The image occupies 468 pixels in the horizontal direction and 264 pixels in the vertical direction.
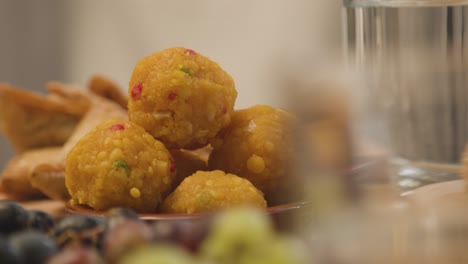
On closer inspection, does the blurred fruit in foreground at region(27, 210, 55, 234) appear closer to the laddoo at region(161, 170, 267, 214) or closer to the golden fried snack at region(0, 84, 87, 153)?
the laddoo at region(161, 170, 267, 214)

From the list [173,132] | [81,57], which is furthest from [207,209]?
[81,57]

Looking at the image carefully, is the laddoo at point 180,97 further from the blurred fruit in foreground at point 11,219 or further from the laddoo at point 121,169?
the blurred fruit in foreground at point 11,219

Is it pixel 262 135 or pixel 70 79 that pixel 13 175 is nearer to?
pixel 262 135

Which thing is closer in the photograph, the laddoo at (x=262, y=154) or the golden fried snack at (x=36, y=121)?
the laddoo at (x=262, y=154)

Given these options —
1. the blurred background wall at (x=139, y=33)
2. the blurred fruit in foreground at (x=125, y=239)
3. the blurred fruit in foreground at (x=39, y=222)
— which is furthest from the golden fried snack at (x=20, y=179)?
the blurred fruit in foreground at (x=125, y=239)

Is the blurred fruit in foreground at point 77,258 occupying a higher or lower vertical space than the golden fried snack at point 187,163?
A: higher

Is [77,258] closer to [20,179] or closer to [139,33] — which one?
[20,179]

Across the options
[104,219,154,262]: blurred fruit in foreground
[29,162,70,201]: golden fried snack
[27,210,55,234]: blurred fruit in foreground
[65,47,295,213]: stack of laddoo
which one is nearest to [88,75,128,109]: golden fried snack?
[29,162,70,201]: golden fried snack

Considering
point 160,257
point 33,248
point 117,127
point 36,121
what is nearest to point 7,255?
point 33,248
